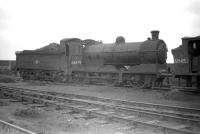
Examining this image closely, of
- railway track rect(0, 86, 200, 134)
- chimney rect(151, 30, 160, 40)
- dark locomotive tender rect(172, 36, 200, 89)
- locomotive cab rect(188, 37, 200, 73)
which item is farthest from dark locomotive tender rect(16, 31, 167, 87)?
railway track rect(0, 86, 200, 134)

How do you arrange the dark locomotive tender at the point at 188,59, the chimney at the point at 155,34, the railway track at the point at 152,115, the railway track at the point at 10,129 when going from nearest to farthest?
the railway track at the point at 10,129 < the railway track at the point at 152,115 < the dark locomotive tender at the point at 188,59 < the chimney at the point at 155,34

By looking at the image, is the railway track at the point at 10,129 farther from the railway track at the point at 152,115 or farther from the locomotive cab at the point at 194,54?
the locomotive cab at the point at 194,54

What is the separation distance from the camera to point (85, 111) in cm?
888

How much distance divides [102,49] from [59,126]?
1315 cm

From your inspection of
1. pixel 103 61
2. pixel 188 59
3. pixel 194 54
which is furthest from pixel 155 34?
pixel 103 61

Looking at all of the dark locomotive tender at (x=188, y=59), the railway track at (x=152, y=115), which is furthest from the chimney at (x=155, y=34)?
the railway track at (x=152, y=115)

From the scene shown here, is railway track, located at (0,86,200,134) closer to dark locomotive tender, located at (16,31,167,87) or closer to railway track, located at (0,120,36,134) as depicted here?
railway track, located at (0,120,36,134)

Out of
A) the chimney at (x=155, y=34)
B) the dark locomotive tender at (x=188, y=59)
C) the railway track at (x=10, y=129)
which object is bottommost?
the railway track at (x=10, y=129)

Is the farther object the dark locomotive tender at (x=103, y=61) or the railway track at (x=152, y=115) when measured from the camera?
the dark locomotive tender at (x=103, y=61)

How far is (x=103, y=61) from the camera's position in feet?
64.6

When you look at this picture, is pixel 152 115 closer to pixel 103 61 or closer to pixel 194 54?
pixel 194 54

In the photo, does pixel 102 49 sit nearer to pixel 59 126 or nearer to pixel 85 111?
pixel 85 111

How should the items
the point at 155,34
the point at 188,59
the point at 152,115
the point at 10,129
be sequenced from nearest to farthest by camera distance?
the point at 10,129, the point at 152,115, the point at 188,59, the point at 155,34

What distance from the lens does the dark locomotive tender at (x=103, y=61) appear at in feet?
Answer: 55.2
